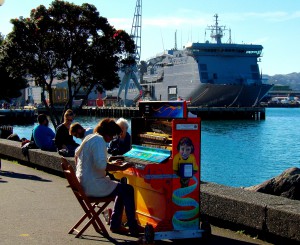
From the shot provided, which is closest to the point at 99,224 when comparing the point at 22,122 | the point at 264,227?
the point at 264,227

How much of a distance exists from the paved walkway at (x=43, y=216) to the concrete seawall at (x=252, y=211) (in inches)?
7.1

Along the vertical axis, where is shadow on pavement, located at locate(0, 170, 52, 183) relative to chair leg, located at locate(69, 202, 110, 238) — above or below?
below

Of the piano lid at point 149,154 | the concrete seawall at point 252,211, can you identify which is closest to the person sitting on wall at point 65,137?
the concrete seawall at point 252,211

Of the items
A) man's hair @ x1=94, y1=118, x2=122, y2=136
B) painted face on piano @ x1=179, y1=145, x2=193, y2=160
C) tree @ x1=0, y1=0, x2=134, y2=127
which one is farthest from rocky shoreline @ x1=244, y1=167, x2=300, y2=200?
tree @ x1=0, y1=0, x2=134, y2=127

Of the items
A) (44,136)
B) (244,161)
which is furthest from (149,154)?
(244,161)

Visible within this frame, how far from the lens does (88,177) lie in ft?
21.9

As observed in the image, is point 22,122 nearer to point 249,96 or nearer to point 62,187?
point 249,96

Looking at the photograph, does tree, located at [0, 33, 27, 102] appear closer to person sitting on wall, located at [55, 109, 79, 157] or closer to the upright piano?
person sitting on wall, located at [55, 109, 79, 157]

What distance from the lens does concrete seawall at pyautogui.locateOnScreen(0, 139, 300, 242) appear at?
630 cm

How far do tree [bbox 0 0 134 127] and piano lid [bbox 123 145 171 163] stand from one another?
2125 centimetres

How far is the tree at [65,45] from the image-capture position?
2844 cm

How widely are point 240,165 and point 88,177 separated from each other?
2576 centimetres

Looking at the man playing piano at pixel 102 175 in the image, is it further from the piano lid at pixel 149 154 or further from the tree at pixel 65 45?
the tree at pixel 65 45

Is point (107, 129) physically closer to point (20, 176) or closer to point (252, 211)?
point (252, 211)
